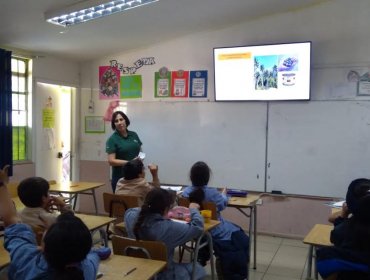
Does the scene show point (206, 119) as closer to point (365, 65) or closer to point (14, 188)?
point (365, 65)

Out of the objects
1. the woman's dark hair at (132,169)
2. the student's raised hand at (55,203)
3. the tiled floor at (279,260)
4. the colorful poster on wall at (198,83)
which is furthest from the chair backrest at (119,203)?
the colorful poster on wall at (198,83)

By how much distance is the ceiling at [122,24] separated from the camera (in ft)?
13.1

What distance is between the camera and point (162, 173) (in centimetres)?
563

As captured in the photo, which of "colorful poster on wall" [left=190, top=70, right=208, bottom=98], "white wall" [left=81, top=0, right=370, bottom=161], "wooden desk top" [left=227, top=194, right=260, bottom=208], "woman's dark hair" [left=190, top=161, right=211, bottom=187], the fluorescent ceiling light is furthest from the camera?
"colorful poster on wall" [left=190, top=70, right=208, bottom=98]

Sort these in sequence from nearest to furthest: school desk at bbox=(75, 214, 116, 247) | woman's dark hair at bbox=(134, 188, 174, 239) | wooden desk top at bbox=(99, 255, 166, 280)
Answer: wooden desk top at bbox=(99, 255, 166, 280)
woman's dark hair at bbox=(134, 188, 174, 239)
school desk at bbox=(75, 214, 116, 247)

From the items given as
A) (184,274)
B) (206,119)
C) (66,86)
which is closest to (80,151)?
(66,86)

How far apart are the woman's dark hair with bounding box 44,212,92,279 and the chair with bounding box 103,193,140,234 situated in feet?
7.08

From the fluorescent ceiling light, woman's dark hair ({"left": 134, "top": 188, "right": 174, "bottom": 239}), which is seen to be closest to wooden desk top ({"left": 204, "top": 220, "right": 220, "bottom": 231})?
woman's dark hair ({"left": 134, "top": 188, "right": 174, "bottom": 239})

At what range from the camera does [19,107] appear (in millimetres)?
5230

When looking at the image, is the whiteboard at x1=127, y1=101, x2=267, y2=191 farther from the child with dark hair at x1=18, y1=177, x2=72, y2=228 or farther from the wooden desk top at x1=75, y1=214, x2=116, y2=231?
the child with dark hair at x1=18, y1=177, x2=72, y2=228

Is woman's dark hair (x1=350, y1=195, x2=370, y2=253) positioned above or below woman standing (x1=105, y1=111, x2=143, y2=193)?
below

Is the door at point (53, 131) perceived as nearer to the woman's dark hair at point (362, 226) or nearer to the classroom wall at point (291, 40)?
the classroom wall at point (291, 40)

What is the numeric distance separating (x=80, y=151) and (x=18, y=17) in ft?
8.90

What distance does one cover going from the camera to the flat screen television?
15.5 ft
